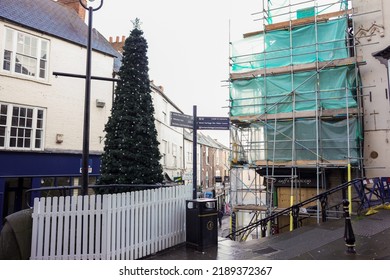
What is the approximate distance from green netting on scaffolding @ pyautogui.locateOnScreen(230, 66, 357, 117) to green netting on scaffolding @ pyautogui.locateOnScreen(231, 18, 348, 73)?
0.69 metres

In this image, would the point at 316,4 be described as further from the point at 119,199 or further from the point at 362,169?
the point at 119,199

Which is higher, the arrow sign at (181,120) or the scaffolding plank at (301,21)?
the scaffolding plank at (301,21)

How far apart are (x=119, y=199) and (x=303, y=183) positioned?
9.63 metres

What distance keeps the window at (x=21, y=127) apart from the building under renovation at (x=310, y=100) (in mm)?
8802

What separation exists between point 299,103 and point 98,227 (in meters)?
10.0

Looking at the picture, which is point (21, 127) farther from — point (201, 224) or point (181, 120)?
point (201, 224)

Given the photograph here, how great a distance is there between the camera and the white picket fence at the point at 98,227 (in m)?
4.91

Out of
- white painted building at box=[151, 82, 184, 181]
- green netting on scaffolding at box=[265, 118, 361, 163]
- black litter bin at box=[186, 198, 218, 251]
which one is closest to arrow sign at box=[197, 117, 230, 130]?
black litter bin at box=[186, 198, 218, 251]

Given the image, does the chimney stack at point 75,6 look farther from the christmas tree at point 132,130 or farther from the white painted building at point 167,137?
the christmas tree at point 132,130

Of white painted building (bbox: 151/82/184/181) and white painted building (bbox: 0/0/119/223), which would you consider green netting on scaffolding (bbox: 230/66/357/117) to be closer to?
white painted building (bbox: 151/82/184/181)

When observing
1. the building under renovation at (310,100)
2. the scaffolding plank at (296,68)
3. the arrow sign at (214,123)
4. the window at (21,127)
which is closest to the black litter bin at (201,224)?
the arrow sign at (214,123)

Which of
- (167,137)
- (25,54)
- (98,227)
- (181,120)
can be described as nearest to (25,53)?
(25,54)

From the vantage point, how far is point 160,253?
5984mm

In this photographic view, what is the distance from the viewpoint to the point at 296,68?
40.6ft
